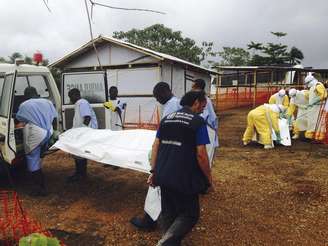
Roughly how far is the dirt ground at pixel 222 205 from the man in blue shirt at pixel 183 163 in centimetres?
77

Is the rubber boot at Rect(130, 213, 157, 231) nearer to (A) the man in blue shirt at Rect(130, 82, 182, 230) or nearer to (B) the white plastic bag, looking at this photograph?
(A) the man in blue shirt at Rect(130, 82, 182, 230)

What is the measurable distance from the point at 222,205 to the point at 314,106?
5993 mm

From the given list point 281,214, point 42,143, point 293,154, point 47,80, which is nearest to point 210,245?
point 281,214

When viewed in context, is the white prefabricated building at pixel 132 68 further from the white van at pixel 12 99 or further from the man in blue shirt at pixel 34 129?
the man in blue shirt at pixel 34 129

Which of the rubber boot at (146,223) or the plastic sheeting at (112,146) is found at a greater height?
the plastic sheeting at (112,146)

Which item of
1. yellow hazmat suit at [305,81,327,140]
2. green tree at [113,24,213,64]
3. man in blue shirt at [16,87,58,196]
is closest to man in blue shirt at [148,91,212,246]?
man in blue shirt at [16,87,58,196]

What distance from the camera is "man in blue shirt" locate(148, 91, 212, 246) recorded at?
3197 mm

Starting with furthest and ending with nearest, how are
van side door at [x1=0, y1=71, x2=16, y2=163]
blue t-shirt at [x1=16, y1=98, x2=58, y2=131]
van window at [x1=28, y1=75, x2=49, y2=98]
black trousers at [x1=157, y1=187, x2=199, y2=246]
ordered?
van window at [x1=28, y1=75, x2=49, y2=98]
blue t-shirt at [x1=16, y1=98, x2=58, y2=131]
van side door at [x1=0, y1=71, x2=16, y2=163]
black trousers at [x1=157, y1=187, x2=199, y2=246]

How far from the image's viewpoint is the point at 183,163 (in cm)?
321

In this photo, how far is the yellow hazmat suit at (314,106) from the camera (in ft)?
31.7

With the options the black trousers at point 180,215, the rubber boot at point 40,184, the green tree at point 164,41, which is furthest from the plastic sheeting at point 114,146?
the green tree at point 164,41

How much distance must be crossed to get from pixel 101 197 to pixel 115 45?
9638 millimetres

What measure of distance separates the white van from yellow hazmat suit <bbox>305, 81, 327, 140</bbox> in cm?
670

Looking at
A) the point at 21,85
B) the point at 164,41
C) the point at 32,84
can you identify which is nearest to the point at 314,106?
the point at 32,84
